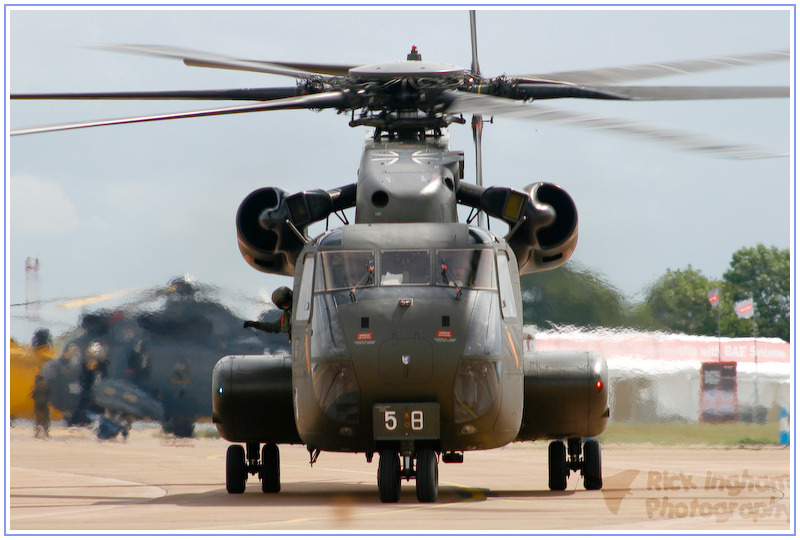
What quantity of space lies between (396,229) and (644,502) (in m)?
4.04

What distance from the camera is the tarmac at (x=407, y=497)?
11.6 metres

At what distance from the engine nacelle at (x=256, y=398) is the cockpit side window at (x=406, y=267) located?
2.37 meters

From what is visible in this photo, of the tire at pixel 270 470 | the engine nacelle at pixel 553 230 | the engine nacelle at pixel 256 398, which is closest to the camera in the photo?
the engine nacelle at pixel 256 398

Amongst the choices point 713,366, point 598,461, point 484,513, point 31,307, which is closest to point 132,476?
point 31,307

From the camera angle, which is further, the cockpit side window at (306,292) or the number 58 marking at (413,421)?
the cockpit side window at (306,292)

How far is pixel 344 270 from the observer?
14477mm

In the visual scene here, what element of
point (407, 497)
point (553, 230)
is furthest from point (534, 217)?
point (407, 497)

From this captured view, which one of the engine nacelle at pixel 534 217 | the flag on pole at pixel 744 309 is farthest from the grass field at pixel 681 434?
the engine nacelle at pixel 534 217

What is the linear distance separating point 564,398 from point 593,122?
5.37 meters

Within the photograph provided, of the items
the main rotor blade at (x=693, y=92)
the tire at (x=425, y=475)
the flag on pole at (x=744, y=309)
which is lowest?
the flag on pole at (x=744, y=309)

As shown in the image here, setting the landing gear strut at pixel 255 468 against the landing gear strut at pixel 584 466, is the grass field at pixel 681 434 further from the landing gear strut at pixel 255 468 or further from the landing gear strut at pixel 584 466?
the landing gear strut at pixel 255 468

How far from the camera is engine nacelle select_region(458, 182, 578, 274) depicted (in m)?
15.7

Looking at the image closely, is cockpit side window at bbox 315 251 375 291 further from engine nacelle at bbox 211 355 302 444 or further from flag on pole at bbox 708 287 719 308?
flag on pole at bbox 708 287 719 308

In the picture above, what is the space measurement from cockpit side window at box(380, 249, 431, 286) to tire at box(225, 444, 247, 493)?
12.3 feet
